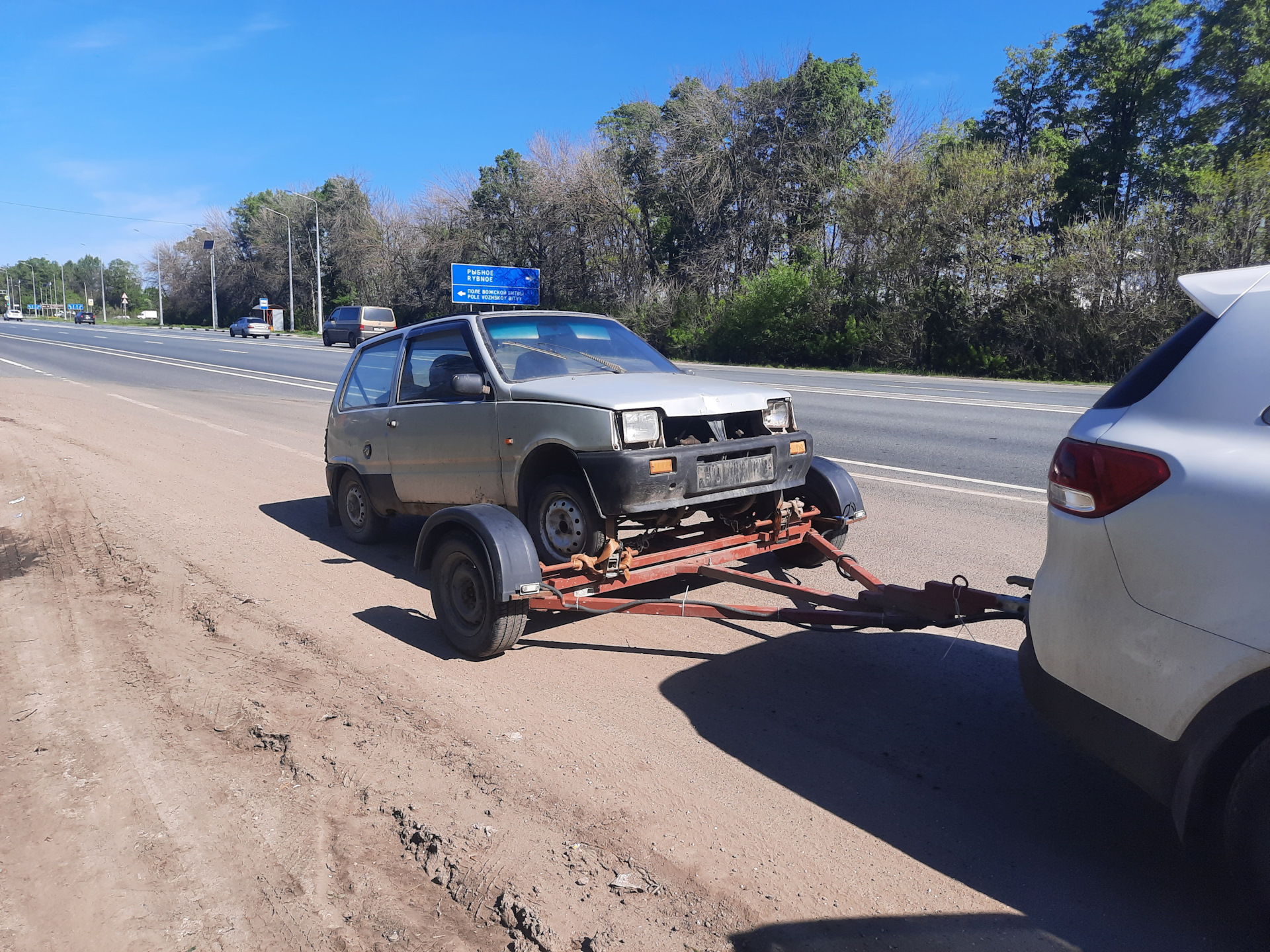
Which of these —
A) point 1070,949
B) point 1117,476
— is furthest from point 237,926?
point 1117,476

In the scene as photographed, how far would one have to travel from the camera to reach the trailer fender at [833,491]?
18.9 ft

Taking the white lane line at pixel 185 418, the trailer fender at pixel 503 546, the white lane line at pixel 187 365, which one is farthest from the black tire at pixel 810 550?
the white lane line at pixel 187 365

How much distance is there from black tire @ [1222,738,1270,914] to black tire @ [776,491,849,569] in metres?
Answer: 3.23

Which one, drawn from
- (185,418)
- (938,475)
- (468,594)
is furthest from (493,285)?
(468,594)

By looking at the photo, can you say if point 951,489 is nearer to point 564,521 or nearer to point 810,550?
point 810,550

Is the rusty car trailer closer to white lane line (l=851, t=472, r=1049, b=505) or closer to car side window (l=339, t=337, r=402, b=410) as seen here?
car side window (l=339, t=337, r=402, b=410)

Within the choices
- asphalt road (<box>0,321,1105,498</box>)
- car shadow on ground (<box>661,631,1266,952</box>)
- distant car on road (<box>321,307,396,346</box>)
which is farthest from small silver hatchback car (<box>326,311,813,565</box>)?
distant car on road (<box>321,307,396,346</box>)

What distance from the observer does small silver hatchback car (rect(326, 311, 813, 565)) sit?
488 centimetres

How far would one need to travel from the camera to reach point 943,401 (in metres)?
17.4

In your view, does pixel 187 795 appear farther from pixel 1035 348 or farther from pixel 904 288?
pixel 904 288

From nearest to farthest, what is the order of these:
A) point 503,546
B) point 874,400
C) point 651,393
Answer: point 503,546 → point 651,393 → point 874,400

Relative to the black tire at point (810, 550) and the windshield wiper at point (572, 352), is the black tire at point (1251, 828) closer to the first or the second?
the black tire at point (810, 550)

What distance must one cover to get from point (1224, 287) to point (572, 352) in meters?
4.00

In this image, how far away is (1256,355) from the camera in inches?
98.4
